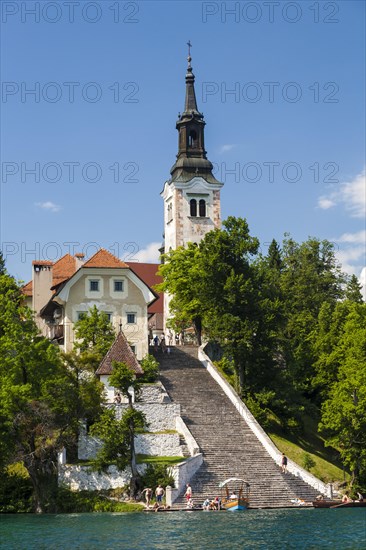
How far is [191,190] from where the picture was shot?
324 ft

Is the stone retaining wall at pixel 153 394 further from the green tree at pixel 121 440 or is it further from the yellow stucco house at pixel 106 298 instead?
the yellow stucco house at pixel 106 298

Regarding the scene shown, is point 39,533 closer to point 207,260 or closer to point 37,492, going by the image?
point 37,492

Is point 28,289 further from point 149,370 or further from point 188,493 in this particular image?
point 188,493

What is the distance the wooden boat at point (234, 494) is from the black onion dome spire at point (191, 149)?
45.5m

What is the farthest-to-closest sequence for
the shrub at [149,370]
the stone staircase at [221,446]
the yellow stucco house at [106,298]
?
the yellow stucco house at [106,298]
the shrub at [149,370]
the stone staircase at [221,446]

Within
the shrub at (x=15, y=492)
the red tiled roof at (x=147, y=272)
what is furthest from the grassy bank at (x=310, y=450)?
the red tiled roof at (x=147, y=272)

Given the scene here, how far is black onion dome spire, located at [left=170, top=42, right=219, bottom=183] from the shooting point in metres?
99.8

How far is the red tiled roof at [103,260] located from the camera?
7844cm

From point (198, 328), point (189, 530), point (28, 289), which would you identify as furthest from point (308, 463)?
point (28, 289)

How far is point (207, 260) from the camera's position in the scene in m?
75.1

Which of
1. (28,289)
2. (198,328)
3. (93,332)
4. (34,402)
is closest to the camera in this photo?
(34,402)

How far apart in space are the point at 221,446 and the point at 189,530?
1820 cm

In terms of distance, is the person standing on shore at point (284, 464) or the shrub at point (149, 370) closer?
the person standing on shore at point (284, 464)

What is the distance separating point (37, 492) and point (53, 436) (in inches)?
128
